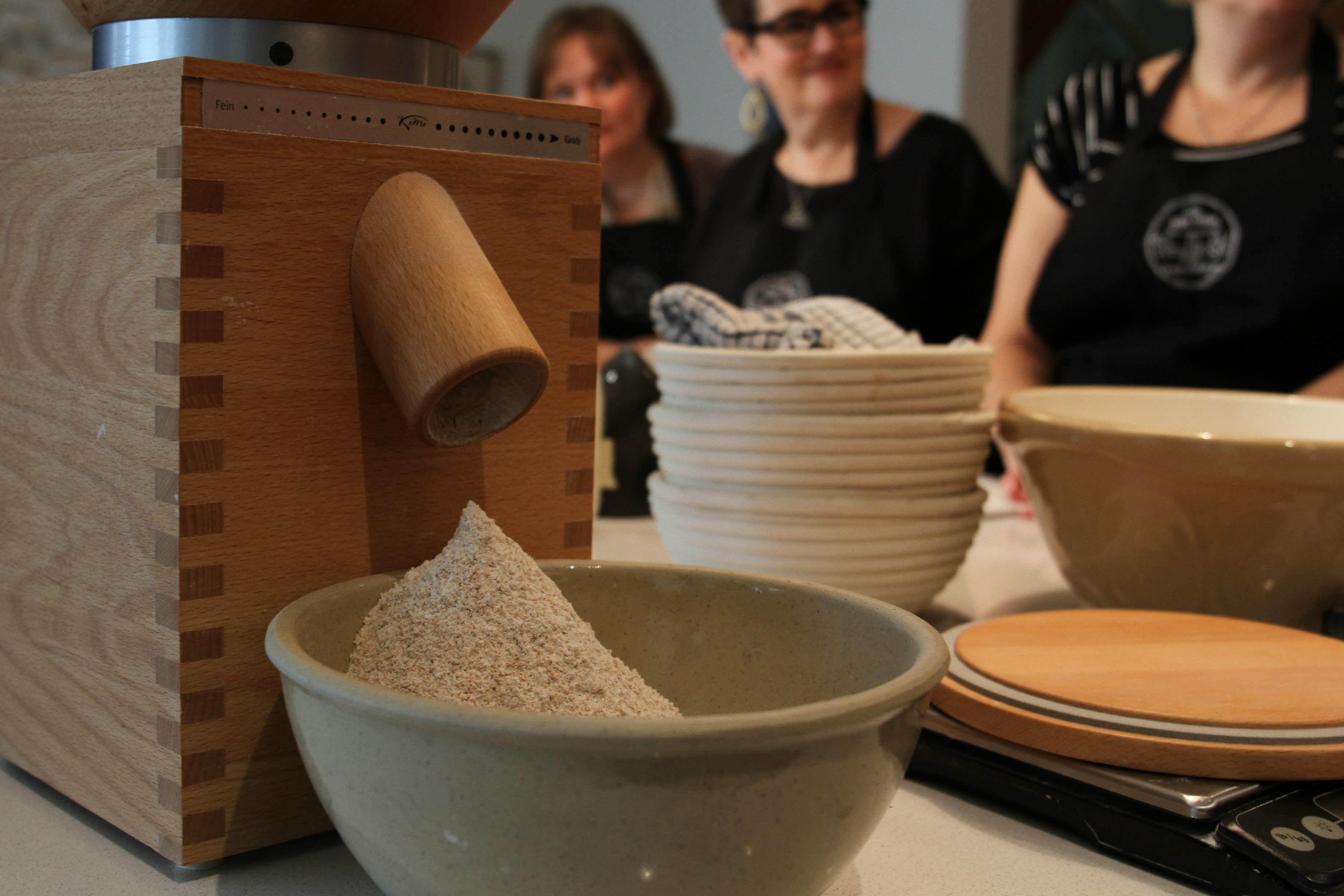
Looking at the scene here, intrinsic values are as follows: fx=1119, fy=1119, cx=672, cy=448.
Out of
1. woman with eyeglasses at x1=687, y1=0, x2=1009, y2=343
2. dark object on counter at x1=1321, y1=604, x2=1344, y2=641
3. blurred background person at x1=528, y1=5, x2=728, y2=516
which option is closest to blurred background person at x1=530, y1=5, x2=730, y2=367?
blurred background person at x1=528, y1=5, x2=728, y2=516

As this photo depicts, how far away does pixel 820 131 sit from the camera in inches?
99.4

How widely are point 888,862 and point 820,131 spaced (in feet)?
7.40

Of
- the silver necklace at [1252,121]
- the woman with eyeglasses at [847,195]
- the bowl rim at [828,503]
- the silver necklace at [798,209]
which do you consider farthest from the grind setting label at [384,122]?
the silver necklace at [798,209]

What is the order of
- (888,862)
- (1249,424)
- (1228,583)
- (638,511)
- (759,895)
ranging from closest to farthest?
(759,895), (888,862), (1228,583), (1249,424), (638,511)

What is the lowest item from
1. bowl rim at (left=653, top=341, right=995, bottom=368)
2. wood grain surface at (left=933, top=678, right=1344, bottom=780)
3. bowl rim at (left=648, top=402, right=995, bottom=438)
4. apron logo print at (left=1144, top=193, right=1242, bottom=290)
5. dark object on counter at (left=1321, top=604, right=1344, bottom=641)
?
wood grain surface at (left=933, top=678, right=1344, bottom=780)

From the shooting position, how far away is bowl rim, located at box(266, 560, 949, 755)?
305 mm

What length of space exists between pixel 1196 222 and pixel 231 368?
1802 millimetres

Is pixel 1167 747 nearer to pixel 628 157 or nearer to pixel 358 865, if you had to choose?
pixel 358 865

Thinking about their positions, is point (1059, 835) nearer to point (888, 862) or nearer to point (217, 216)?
point (888, 862)

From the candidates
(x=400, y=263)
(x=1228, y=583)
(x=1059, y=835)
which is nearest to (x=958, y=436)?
(x=1228, y=583)

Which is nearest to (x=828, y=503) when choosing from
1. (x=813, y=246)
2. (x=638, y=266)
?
(x=813, y=246)

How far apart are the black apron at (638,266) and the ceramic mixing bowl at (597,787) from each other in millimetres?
2483

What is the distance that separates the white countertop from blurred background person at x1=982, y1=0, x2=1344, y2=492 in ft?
4.81

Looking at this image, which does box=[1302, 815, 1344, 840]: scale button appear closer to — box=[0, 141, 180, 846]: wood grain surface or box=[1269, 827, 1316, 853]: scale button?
box=[1269, 827, 1316, 853]: scale button
